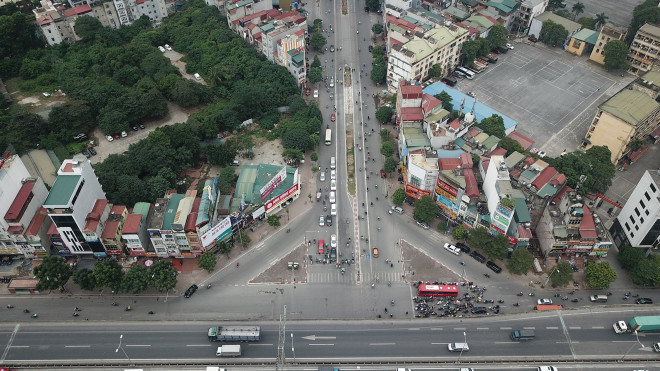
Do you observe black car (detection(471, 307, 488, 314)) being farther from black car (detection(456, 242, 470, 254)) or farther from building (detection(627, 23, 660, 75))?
building (detection(627, 23, 660, 75))

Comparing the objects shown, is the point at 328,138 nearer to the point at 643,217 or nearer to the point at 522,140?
the point at 522,140

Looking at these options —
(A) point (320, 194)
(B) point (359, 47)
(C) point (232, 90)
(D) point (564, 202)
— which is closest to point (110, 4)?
(C) point (232, 90)

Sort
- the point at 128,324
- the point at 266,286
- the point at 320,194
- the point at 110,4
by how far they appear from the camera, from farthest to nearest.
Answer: the point at 110,4
the point at 320,194
the point at 266,286
the point at 128,324

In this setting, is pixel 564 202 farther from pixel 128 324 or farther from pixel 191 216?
pixel 128 324

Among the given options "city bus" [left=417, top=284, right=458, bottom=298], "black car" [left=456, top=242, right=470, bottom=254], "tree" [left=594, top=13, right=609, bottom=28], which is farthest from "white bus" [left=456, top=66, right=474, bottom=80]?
"city bus" [left=417, top=284, right=458, bottom=298]

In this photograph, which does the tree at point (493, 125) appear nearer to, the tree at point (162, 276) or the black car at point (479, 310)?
the black car at point (479, 310)

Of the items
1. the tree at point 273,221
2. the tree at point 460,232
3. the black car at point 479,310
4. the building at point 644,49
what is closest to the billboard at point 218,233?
the tree at point 273,221
